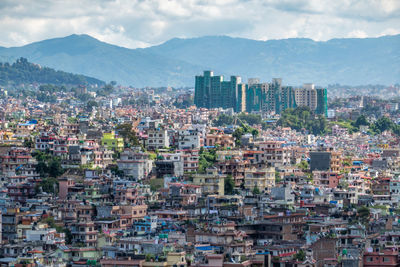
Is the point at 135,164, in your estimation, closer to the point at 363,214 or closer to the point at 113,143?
the point at 113,143

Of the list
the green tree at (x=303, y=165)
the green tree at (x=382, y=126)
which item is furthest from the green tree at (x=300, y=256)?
the green tree at (x=382, y=126)

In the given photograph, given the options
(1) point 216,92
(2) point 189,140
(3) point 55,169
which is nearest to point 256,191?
(3) point 55,169

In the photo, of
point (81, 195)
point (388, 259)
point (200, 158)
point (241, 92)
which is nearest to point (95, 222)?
point (81, 195)

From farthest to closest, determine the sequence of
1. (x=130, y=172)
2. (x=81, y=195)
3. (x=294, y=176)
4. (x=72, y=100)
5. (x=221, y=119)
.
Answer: (x=72, y=100) → (x=221, y=119) → (x=294, y=176) → (x=130, y=172) → (x=81, y=195)

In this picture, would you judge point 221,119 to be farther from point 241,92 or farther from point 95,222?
point 95,222

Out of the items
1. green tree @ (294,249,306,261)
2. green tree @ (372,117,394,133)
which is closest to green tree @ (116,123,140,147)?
green tree @ (294,249,306,261)

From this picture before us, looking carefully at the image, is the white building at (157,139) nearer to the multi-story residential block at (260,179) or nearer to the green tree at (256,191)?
the multi-story residential block at (260,179)

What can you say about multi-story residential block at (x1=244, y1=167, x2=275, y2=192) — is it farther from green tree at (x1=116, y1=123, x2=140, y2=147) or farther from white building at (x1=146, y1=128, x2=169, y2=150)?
green tree at (x1=116, y1=123, x2=140, y2=147)

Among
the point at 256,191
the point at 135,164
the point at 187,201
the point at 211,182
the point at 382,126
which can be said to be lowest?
the point at 187,201
